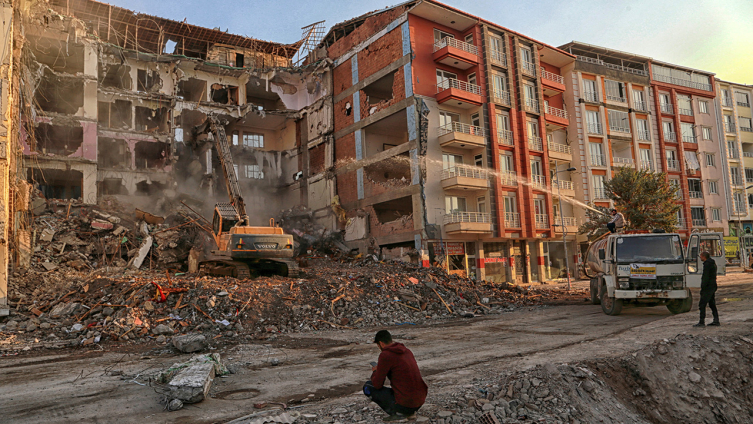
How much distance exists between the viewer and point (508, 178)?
32969mm

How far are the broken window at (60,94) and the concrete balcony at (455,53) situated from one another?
23565 millimetres

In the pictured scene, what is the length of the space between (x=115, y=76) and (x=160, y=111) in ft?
14.2

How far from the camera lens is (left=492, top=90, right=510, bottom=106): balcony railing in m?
32.7

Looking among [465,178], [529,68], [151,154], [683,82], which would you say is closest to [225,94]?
[151,154]

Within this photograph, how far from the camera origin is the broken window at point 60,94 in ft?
101

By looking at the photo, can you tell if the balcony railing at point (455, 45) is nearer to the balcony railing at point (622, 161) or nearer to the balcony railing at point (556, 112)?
the balcony railing at point (556, 112)

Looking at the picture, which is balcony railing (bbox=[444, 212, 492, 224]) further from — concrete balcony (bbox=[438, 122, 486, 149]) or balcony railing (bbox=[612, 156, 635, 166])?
balcony railing (bbox=[612, 156, 635, 166])

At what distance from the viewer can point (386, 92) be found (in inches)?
1371

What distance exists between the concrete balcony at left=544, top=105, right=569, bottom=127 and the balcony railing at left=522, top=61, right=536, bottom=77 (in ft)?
10.5

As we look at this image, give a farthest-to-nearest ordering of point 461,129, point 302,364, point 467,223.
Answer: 1. point 461,129
2. point 467,223
3. point 302,364

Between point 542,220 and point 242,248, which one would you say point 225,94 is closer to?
point 242,248

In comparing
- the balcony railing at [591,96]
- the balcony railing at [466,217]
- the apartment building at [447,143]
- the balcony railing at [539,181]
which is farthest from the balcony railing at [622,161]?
the balcony railing at [466,217]

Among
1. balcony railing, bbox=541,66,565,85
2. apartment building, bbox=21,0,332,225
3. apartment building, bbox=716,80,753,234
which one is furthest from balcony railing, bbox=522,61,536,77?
apartment building, bbox=716,80,753,234

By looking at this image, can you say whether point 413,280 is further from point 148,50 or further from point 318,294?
point 148,50
